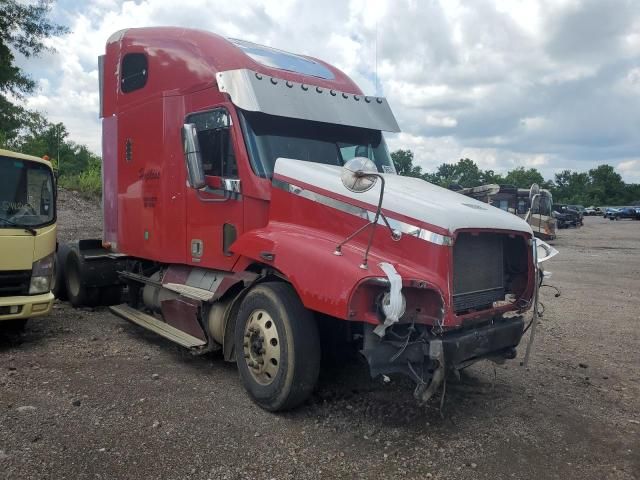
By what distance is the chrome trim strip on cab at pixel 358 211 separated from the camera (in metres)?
3.99

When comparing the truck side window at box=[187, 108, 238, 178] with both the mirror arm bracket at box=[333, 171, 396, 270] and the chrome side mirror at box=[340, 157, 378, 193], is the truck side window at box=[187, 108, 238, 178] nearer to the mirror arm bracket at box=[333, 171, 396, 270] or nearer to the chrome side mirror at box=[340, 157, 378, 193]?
the mirror arm bracket at box=[333, 171, 396, 270]

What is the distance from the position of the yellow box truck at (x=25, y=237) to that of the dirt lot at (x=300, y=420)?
0.55 m

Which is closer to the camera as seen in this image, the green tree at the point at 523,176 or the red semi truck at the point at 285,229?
the red semi truck at the point at 285,229

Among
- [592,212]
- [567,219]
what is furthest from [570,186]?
[567,219]

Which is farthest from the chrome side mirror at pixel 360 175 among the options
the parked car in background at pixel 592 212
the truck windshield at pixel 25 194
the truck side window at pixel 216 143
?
the parked car in background at pixel 592 212

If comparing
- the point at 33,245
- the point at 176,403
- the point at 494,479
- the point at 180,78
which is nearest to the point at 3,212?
the point at 33,245

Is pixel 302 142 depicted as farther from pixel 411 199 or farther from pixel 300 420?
pixel 300 420

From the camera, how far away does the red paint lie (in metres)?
4.01

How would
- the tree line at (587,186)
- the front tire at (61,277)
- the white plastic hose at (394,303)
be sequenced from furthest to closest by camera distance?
the tree line at (587,186) < the front tire at (61,277) < the white plastic hose at (394,303)

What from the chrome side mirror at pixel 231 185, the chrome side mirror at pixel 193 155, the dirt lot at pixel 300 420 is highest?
the chrome side mirror at pixel 193 155

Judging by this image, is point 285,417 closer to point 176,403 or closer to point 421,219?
point 176,403

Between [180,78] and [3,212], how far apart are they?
2.54m

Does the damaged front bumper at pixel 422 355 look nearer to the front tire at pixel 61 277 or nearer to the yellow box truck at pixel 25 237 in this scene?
the yellow box truck at pixel 25 237

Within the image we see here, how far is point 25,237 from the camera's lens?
6164 mm
